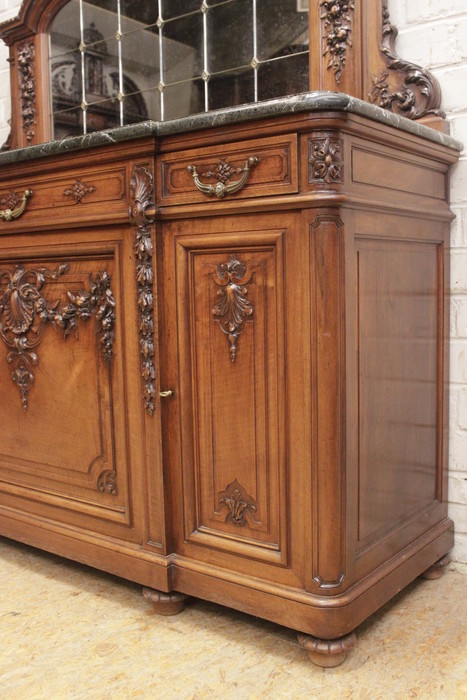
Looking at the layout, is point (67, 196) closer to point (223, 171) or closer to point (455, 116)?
point (223, 171)

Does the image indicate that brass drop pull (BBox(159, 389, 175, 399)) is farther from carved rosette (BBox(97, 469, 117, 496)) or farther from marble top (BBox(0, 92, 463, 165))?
marble top (BBox(0, 92, 463, 165))

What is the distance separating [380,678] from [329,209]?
1.01 metres

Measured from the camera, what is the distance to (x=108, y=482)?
197 cm

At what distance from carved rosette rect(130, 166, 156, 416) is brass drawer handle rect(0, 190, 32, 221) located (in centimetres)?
43

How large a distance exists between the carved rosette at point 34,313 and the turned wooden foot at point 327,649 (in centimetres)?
87

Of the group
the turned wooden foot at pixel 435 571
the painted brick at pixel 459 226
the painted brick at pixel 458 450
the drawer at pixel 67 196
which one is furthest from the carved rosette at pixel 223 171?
the turned wooden foot at pixel 435 571

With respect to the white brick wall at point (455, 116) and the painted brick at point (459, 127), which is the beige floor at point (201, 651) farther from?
the painted brick at point (459, 127)

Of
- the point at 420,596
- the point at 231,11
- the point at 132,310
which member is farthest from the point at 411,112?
the point at 420,596

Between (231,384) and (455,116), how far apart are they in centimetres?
102

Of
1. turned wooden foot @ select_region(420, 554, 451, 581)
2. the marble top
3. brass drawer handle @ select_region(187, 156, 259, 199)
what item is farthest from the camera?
turned wooden foot @ select_region(420, 554, 451, 581)

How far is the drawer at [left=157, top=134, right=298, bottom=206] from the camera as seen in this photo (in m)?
1.55

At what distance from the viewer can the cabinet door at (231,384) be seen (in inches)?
64.1

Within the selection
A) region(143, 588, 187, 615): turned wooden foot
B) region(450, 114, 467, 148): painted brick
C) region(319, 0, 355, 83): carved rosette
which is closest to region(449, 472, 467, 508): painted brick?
region(143, 588, 187, 615): turned wooden foot

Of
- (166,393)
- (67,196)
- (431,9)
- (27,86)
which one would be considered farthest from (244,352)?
(27,86)
